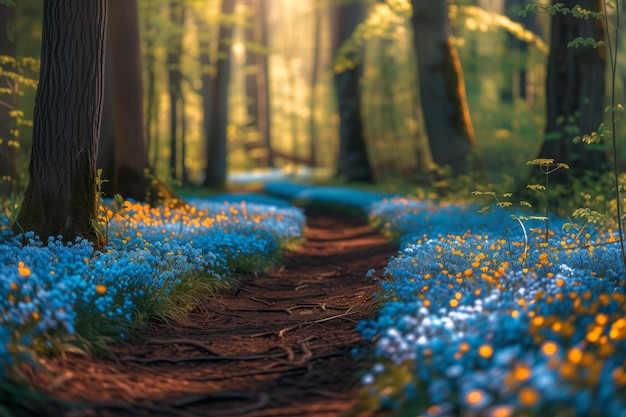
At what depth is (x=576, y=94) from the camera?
1259 centimetres

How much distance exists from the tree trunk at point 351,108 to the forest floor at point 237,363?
1823 cm

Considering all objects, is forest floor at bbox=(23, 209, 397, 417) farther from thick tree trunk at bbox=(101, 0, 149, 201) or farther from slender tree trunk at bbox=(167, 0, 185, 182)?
slender tree trunk at bbox=(167, 0, 185, 182)

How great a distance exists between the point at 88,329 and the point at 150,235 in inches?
151

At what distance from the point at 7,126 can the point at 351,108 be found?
16932 mm

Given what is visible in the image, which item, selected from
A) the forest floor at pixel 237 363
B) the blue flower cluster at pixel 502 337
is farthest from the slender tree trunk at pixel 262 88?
the blue flower cluster at pixel 502 337

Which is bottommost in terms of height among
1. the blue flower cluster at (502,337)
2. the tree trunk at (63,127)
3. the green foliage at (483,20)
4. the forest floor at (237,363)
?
the forest floor at (237,363)

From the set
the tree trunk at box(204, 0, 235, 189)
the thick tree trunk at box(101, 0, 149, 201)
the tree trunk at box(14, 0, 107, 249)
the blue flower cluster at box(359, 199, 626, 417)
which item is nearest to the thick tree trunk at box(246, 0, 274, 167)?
the tree trunk at box(204, 0, 235, 189)

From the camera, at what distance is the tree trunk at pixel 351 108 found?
26.9 metres

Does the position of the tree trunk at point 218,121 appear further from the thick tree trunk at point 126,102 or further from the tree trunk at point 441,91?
the thick tree trunk at point 126,102

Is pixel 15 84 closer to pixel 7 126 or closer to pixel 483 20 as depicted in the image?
pixel 7 126

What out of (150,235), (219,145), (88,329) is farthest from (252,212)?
(219,145)

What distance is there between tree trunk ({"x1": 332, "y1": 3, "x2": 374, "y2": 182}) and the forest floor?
1823cm

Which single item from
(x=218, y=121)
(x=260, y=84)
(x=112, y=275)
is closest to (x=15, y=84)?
(x=112, y=275)

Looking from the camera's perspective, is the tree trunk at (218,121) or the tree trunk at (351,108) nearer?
the tree trunk at (218,121)
